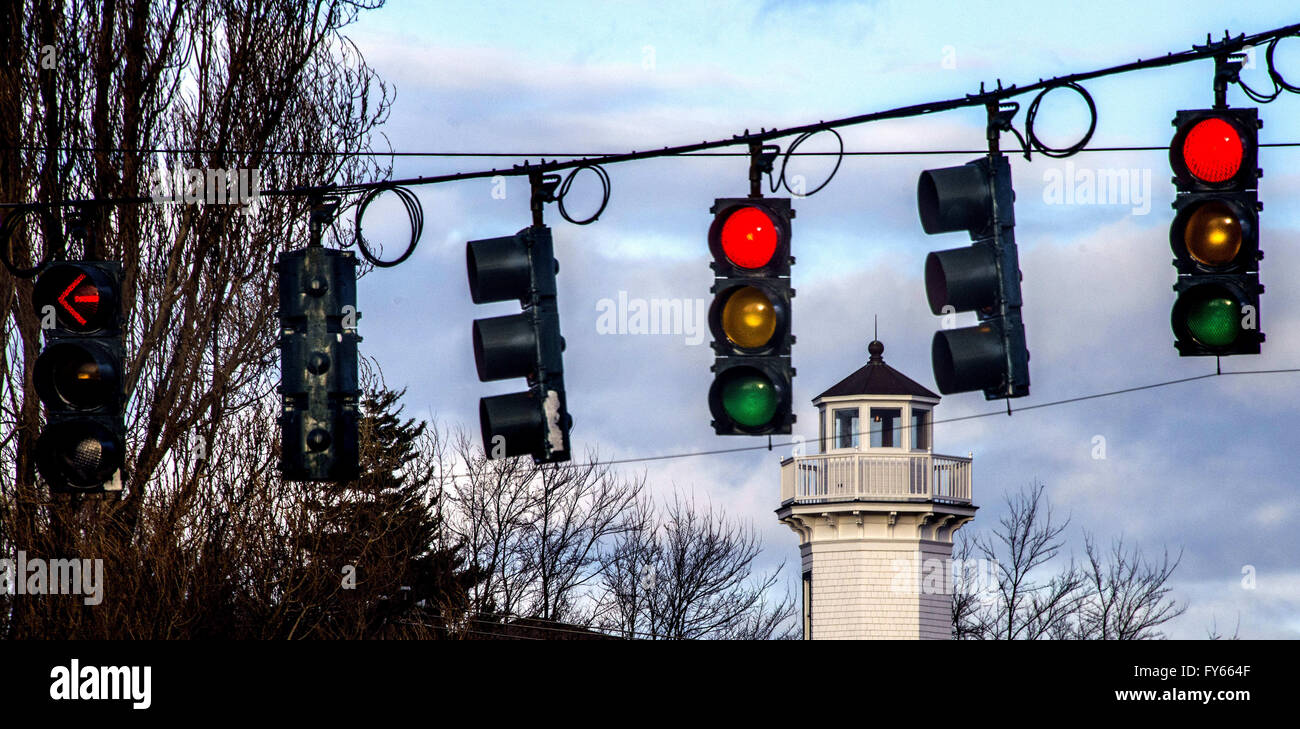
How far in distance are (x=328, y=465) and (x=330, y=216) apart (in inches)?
79.9

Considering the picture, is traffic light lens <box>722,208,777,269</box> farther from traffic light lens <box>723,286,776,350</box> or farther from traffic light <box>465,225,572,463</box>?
traffic light <box>465,225,572,463</box>

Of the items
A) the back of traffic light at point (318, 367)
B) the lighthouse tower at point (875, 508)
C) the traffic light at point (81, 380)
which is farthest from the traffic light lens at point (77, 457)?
the lighthouse tower at point (875, 508)

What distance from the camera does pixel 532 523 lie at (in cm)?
4762

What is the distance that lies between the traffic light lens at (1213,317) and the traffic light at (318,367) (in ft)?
15.2

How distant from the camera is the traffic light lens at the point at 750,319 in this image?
387 inches

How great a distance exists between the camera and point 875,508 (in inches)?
1667

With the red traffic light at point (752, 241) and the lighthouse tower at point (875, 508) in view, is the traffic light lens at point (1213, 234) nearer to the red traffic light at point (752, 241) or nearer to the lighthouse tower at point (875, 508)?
the red traffic light at point (752, 241)

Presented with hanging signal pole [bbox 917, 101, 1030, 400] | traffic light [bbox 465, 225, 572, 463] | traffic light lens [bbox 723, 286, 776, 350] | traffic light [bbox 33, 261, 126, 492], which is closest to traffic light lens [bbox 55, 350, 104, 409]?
traffic light [bbox 33, 261, 126, 492]

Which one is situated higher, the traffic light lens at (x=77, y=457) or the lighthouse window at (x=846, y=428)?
the lighthouse window at (x=846, y=428)

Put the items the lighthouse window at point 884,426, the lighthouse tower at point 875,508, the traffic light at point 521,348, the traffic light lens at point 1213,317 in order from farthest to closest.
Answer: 1. the lighthouse window at point 884,426
2. the lighthouse tower at point 875,508
3. the traffic light at point 521,348
4. the traffic light lens at point 1213,317

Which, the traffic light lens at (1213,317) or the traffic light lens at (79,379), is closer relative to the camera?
the traffic light lens at (1213,317)

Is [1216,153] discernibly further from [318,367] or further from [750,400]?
[318,367]
